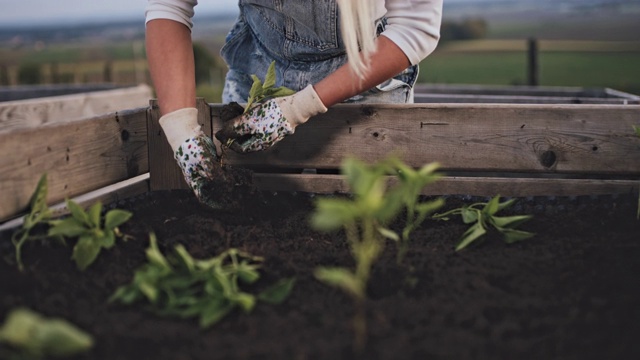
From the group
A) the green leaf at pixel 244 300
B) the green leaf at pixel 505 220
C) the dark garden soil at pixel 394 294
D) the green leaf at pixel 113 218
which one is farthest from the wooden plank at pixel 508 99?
the green leaf at pixel 244 300

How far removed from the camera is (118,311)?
1.36 m

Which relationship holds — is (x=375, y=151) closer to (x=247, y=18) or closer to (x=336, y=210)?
(x=247, y=18)

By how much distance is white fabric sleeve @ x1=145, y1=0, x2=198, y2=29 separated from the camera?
2227mm

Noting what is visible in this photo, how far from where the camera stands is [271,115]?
2035 mm

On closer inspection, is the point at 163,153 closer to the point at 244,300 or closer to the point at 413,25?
the point at 413,25

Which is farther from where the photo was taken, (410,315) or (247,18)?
(247,18)

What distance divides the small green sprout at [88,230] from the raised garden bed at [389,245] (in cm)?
5

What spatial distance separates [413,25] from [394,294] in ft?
3.13

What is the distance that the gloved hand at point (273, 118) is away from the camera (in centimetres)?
204

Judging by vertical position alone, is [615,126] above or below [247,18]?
below

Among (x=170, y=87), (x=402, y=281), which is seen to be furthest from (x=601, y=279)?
(x=170, y=87)

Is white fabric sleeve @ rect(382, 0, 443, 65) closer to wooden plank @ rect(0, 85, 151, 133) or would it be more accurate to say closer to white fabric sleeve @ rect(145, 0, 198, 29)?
white fabric sleeve @ rect(145, 0, 198, 29)

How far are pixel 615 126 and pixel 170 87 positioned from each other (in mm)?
1450

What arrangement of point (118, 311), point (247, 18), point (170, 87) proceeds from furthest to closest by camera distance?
1. point (247, 18)
2. point (170, 87)
3. point (118, 311)
